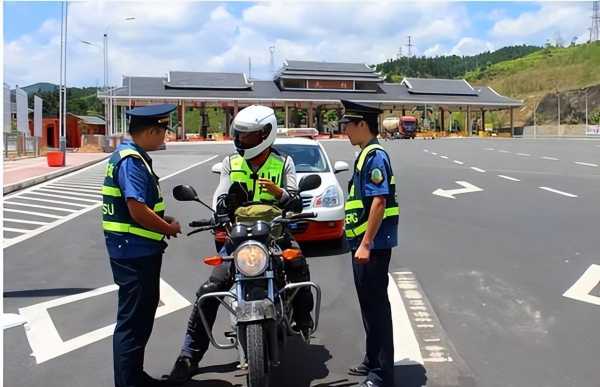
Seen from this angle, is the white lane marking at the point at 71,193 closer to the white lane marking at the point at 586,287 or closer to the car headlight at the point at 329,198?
the car headlight at the point at 329,198

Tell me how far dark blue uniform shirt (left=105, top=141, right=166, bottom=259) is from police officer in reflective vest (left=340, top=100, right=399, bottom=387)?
4.17ft

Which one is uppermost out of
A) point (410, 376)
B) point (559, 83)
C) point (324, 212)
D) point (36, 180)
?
point (559, 83)

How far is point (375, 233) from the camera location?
158 inches

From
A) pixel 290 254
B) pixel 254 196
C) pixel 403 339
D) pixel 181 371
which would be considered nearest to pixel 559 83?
pixel 403 339

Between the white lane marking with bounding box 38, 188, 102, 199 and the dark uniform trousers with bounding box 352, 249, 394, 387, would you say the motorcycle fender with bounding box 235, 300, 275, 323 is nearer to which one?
the dark uniform trousers with bounding box 352, 249, 394, 387

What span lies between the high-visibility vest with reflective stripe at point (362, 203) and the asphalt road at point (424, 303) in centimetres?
107

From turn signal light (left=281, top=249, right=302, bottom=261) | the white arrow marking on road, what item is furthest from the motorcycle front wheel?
the white arrow marking on road

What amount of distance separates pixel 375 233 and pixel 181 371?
1615mm

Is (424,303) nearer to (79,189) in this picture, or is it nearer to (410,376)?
(410,376)

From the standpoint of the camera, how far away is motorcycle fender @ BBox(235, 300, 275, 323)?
3.69m

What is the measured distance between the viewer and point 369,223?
13.1ft

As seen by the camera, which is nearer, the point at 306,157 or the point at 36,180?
the point at 306,157

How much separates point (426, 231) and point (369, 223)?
248 inches

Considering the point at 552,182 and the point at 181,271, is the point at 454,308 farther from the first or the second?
the point at 552,182
